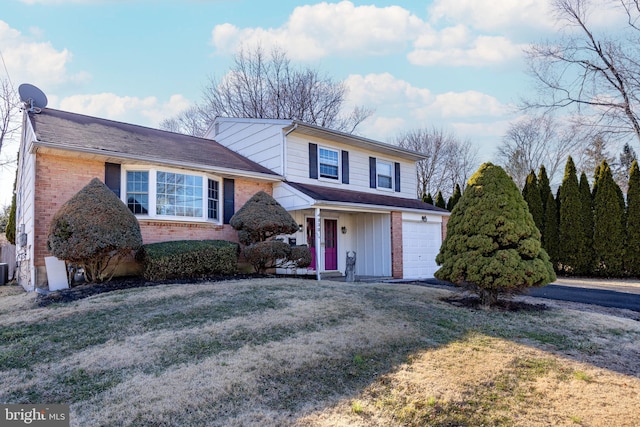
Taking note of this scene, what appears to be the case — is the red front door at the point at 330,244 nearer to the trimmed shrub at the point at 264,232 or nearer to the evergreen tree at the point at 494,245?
the trimmed shrub at the point at 264,232

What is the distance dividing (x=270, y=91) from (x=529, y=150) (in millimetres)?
20323

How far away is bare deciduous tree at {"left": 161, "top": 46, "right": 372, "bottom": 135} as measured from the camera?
1089 inches

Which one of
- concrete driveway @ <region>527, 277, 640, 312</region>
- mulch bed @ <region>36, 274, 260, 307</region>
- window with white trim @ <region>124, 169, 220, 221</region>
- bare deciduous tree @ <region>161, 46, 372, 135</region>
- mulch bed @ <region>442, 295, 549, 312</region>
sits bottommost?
concrete driveway @ <region>527, 277, 640, 312</region>

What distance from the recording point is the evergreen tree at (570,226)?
1552 cm

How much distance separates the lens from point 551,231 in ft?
53.7

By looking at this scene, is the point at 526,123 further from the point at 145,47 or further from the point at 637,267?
the point at 145,47

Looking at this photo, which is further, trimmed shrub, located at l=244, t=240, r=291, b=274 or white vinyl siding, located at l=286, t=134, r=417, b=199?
white vinyl siding, located at l=286, t=134, r=417, b=199

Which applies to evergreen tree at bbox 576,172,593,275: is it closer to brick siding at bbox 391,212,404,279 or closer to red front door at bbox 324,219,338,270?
brick siding at bbox 391,212,404,279

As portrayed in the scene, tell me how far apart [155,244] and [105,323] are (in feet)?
13.5

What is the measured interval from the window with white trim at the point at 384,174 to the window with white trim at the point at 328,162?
85.6 inches

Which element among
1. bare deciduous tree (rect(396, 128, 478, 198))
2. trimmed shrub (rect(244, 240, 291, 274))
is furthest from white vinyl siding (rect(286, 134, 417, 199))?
bare deciduous tree (rect(396, 128, 478, 198))

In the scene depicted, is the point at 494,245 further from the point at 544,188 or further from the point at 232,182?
the point at 544,188

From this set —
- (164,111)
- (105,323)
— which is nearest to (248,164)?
(105,323)

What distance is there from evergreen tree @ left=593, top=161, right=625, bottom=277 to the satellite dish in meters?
19.4
